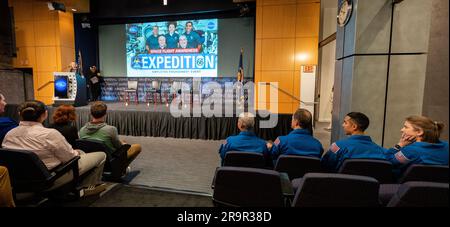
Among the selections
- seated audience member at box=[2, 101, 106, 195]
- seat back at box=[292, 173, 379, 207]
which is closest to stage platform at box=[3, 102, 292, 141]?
seated audience member at box=[2, 101, 106, 195]

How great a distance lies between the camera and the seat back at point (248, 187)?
137 centimetres

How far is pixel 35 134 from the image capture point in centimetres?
197

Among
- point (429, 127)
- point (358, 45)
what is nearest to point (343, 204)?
point (429, 127)

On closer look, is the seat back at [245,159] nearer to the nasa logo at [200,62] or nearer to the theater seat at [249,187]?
the theater seat at [249,187]

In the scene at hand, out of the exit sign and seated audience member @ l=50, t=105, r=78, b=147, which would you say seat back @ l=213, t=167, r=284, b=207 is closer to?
seated audience member @ l=50, t=105, r=78, b=147

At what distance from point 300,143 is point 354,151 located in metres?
A: 0.41

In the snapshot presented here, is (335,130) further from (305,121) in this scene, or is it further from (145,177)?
(145,177)

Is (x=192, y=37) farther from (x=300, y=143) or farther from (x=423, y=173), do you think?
(x=423, y=173)

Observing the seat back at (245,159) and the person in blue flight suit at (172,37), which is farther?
the person in blue flight suit at (172,37)

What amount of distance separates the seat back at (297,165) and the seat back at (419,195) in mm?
693

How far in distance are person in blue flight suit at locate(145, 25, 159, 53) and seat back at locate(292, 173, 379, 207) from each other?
755 centimetres

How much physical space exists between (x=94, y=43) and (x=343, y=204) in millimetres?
9205

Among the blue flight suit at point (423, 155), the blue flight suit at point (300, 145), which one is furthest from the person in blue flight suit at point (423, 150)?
the blue flight suit at point (300, 145)

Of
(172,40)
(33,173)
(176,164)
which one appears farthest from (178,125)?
(172,40)
